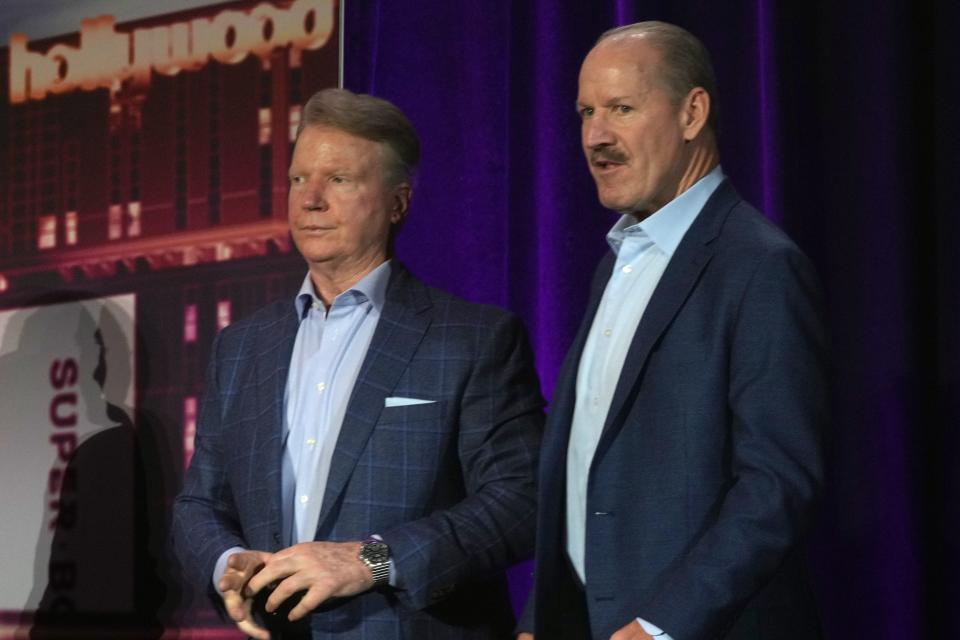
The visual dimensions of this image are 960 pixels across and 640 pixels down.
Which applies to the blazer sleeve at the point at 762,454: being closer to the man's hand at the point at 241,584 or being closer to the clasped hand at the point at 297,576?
the clasped hand at the point at 297,576

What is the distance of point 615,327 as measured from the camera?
1846 mm

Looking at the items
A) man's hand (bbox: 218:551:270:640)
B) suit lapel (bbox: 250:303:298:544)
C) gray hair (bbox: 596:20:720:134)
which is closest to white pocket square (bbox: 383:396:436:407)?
suit lapel (bbox: 250:303:298:544)

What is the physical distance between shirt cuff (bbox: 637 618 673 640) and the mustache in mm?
659

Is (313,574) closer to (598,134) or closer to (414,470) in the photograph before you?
(414,470)

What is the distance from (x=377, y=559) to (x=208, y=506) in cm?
42

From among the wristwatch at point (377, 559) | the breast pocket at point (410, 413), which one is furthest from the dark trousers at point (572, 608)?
the breast pocket at point (410, 413)

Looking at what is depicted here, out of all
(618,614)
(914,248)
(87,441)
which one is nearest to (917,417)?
(914,248)

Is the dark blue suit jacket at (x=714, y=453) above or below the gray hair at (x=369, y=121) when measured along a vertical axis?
below

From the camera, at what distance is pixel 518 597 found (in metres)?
2.91

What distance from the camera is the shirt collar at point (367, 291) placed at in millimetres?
2342

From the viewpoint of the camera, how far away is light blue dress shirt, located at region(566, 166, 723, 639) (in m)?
1.81

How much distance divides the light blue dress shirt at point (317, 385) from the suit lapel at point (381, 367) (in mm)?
27

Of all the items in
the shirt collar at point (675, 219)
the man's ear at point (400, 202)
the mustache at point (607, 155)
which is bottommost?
the shirt collar at point (675, 219)

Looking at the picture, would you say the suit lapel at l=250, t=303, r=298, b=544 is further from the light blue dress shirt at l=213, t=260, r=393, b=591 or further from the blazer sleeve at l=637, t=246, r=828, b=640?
the blazer sleeve at l=637, t=246, r=828, b=640
